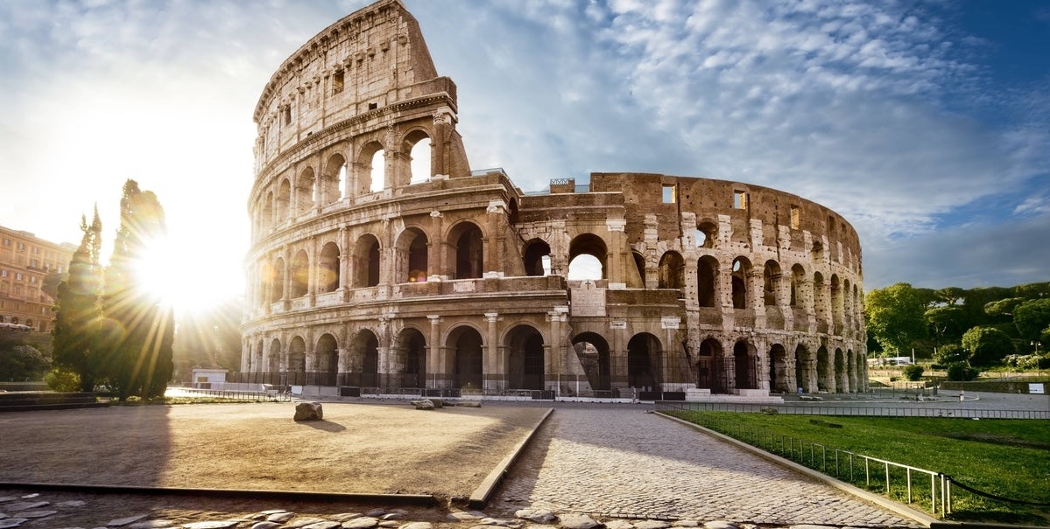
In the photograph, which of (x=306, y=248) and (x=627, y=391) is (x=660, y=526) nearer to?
(x=627, y=391)

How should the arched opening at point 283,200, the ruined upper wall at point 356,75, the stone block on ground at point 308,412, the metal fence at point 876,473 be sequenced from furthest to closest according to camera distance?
the arched opening at point 283,200
the ruined upper wall at point 356,75
the stone block on ground at point 308,412
the metal fence at point 876,473

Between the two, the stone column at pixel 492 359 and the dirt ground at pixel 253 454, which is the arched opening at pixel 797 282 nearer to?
the stone column at pixel 492 359

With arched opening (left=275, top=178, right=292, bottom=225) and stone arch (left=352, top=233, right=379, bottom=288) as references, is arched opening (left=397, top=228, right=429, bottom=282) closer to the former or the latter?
stone arch (left=352, top=233, right=379, bottom=288)

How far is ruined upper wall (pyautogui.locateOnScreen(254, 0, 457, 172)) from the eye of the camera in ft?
106

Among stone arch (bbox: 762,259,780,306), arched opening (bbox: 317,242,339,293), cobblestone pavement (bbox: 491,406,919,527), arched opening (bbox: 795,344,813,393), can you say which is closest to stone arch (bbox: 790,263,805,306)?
stone arch (bbox: 762,259,780,306)

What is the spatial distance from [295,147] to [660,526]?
35510 millimetres

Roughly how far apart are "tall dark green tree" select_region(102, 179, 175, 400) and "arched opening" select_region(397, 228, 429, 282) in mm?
10774

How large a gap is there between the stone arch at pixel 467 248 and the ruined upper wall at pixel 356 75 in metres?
6.19

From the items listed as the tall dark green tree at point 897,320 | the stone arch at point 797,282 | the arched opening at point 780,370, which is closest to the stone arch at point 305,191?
the arched opening at point 780,370

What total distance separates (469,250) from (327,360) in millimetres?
9870

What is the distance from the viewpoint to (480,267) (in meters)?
32.2

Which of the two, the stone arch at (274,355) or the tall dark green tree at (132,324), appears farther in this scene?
the stone arch at (274,355)

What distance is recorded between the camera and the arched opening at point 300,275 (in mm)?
35844

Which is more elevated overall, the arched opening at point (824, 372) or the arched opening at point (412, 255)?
the arched opening at point (412, 255)
